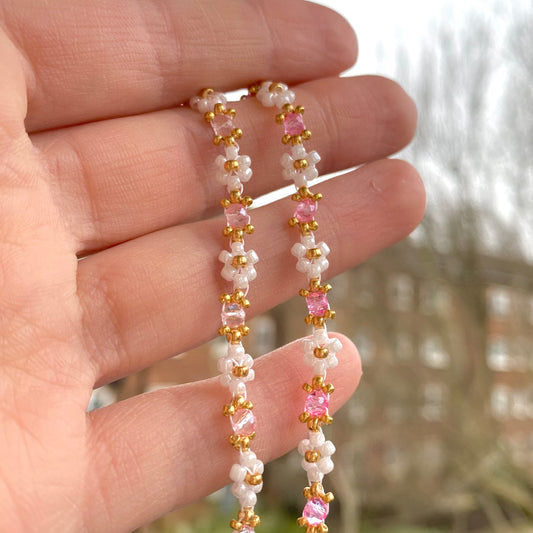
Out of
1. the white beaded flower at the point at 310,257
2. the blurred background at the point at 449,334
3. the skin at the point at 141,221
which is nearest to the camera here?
the skin at the point at 141,221

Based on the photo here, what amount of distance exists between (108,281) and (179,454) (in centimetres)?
22

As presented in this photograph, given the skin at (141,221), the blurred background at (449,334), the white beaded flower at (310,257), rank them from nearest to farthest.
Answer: the skin at (141,221) → the white beaded flower at (310,257) → the blurred background at (449,334)

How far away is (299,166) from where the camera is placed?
895 millimetres

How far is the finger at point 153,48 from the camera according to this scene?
844mm

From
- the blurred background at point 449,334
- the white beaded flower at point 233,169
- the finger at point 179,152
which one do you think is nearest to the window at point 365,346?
the blurred background at point 449,334

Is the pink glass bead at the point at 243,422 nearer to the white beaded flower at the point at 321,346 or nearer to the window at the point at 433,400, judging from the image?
the white beaded flower at the point at 321,346

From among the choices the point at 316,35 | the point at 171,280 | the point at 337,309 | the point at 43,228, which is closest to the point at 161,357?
the point at 171,280

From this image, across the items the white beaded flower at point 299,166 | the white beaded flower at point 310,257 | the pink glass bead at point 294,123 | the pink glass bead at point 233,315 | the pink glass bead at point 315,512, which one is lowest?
the pink glass bead at point 315,512

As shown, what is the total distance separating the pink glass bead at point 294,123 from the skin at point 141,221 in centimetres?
4

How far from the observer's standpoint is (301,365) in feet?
2.84

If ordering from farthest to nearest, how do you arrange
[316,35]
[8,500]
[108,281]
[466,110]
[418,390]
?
1. [418,390]
2. [466,110]
3. [316,35]
4. [108,281]
5. [8,500]

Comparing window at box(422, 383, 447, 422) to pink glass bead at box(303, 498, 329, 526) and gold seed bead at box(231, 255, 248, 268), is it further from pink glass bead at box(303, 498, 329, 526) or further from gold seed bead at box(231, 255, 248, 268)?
gold seed bead at box(231, 255, 248, 268)

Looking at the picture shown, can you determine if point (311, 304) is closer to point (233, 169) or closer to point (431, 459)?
point (233, 169)

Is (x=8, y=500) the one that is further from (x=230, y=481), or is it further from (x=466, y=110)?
(x=466, y=110)
